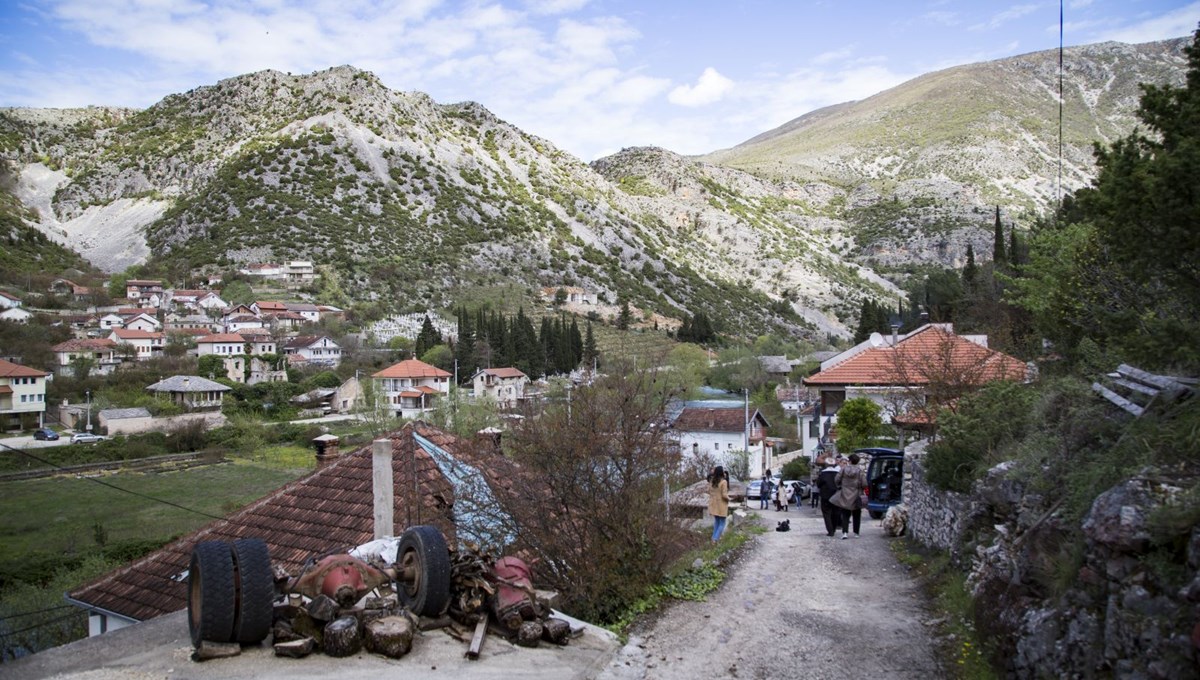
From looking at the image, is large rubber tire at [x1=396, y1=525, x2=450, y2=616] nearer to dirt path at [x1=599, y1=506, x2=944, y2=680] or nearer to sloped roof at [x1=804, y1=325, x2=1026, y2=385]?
dirt path at [x1=599, y1=506, x2=944, y2=680]

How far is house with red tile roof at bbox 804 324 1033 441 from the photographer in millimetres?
17922

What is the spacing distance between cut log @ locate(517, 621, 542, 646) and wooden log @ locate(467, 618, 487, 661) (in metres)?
0.30

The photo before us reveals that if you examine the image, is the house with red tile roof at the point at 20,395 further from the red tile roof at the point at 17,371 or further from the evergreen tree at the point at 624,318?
the evergreen tree at the point at 624,318

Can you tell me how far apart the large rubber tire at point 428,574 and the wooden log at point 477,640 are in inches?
13.7

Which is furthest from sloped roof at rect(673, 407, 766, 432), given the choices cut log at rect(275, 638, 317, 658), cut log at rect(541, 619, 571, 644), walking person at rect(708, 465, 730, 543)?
cut log at rect(275, 638, 317, 658)

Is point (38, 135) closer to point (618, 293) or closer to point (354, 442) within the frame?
point (618, 293)

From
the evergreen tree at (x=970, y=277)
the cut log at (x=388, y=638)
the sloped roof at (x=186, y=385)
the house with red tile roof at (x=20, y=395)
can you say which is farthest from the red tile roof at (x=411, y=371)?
the cut log at (x=388, y=638)

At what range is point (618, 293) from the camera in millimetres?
106062

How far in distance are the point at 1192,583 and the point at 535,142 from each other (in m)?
162

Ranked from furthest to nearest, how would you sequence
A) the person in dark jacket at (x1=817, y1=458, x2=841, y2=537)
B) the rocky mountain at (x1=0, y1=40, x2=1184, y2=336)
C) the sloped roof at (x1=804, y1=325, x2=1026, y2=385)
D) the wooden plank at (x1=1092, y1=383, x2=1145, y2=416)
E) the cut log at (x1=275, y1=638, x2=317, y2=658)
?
1. the rocky mountain at (x1=0, y1=40, x2=1184, y2=336)
2. the sloped roof at (x1=804, y1=325, x2=1026, y2=385)
3. the person in dark jacket at (x1=817, y1=458, x2=841, y2=537)
4. the wooden plank at (x1=1092, y1=383, x2=1145, y2=416)
5. the cut log at (x1=275, y1=638, x2=317, y2=658)

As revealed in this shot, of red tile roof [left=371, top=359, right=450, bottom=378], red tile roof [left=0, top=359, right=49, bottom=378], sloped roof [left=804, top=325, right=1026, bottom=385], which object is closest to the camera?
sloped roof [left=804, top=325, right=1026, bottom=385]

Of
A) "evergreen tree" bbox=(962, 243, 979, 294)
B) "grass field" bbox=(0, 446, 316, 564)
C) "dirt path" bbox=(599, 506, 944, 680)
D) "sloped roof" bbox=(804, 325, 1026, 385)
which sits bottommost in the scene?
"grass field" bbox=(0, 446, 316, 564)

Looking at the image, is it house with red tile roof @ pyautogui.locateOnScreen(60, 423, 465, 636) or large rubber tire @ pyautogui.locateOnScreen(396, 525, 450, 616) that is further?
house with red tile roof @ pyautogui.locateOnScreen(60, 423, 465, 636)

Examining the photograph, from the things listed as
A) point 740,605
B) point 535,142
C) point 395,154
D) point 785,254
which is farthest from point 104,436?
point 535,142
